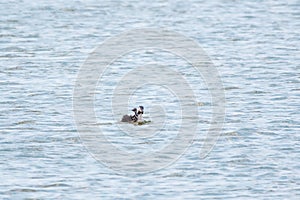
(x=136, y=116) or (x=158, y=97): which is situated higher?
(x=158, y=97)

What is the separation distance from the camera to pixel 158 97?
2470 centimetres

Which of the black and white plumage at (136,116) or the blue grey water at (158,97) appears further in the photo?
the black and white plumage at (136,116)

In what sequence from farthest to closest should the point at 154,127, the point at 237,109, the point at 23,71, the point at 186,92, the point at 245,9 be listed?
the point at 245,9 < the point at 23,71 < the point at 186,92 < the point at 237,109 < the point at 154,127

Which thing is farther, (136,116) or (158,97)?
(158,97)

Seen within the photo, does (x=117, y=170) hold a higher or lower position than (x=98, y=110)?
lower

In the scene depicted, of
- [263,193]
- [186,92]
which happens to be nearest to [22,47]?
[186,92]

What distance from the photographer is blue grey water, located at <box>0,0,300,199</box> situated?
17359 mm

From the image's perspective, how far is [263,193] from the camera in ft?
55.5

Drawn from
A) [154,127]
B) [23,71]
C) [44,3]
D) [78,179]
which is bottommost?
[78,179]

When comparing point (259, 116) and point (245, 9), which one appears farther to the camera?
point (245, 9)

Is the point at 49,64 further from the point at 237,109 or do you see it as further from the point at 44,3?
the point at 44,3

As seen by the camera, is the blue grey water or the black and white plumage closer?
the blue grey water

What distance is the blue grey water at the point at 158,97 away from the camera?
17.4 m

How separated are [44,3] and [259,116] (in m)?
22.7
